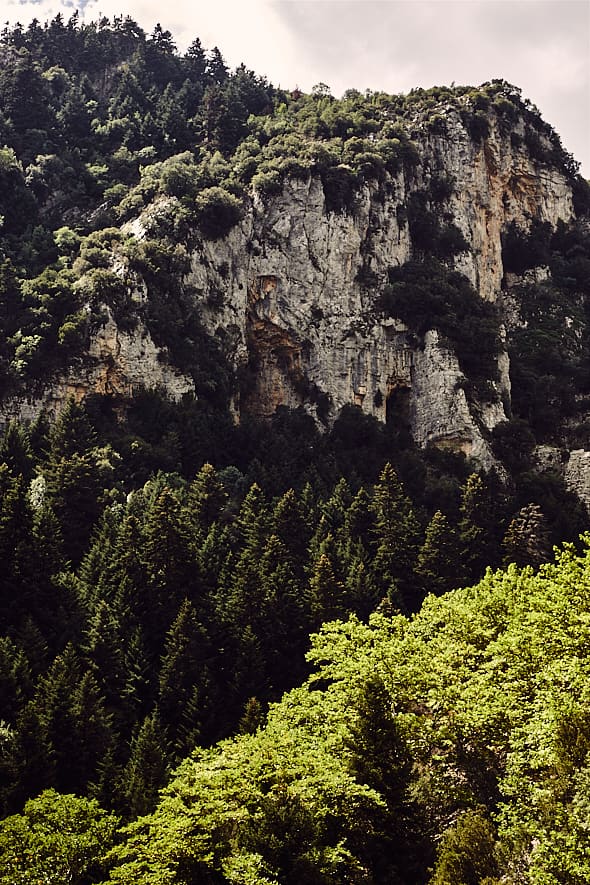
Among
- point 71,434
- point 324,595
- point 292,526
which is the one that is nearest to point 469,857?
point 324,595

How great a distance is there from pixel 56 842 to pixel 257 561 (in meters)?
22.4

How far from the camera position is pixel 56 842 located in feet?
78.7

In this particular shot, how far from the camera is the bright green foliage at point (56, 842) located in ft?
76.2

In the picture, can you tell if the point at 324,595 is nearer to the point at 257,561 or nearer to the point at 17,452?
the point at 257,561

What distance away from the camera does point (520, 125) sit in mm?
92438

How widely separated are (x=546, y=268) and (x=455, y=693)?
72.1 meters

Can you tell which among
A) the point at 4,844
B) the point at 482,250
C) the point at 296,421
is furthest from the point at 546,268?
the point at 4,844

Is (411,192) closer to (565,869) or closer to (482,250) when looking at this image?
(482,250)

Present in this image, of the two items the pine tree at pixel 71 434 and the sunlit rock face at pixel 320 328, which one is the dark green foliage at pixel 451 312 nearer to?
the sunlit rock face at pixel 320 328

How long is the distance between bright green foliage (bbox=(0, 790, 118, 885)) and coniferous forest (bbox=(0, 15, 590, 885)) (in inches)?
3.1

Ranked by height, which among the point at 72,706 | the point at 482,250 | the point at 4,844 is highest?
the point at 482,250

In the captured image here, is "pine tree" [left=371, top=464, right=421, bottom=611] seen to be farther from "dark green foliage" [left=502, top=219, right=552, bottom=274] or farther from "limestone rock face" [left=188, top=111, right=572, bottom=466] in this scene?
"dark green foliage" [left=502, top=219, right=552, bottom=274]

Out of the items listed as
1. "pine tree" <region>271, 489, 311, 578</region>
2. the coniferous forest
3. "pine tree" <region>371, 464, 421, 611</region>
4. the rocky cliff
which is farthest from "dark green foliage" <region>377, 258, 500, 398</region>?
"pine tree" <region>271, 489, 311, 578</region>

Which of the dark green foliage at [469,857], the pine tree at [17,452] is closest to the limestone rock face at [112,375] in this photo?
the pine tree at [17,452]
